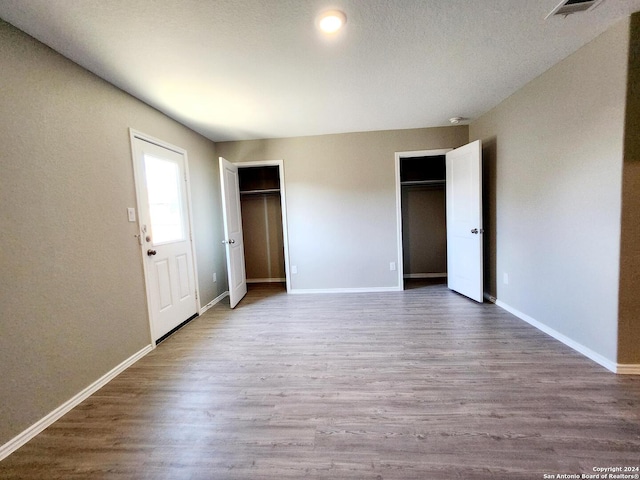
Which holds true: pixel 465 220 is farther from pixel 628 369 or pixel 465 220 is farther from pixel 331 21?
pixel 331 21

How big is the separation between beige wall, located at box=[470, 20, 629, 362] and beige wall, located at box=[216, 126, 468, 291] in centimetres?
127

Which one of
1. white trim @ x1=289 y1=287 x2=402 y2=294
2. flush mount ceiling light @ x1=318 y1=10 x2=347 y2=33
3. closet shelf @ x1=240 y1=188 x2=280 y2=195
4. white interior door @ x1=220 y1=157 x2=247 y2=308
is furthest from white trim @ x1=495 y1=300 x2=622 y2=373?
closet shelf @ x1=240 y1=188 x2=280 y2=195

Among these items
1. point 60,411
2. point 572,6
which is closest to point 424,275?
point 572,6

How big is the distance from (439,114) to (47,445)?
4.38 meters

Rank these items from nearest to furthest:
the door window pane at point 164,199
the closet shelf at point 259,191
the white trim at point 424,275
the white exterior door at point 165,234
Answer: the white exterior door at point 165,234
the door window pane at point 164,199
the closet shelf at point 259,191
the white trim at point 424,275

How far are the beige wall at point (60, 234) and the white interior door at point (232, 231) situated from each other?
1.15 metres

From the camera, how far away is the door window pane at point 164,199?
2.61 metres

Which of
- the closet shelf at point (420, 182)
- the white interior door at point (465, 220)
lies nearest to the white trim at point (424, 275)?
the white interior door at point (465, 220)

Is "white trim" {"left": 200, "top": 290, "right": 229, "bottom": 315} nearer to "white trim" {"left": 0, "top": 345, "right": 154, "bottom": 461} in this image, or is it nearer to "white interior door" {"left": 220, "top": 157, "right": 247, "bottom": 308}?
"white interior door" {"left": 220, "top": 157, "right": 247, "bottom": 308}

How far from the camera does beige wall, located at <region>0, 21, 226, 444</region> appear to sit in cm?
145

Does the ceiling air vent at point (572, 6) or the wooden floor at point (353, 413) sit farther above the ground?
the ceiling air vent at point (572, 6)

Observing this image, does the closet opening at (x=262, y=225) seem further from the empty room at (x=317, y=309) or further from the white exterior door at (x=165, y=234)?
the white exterior door at (x=165, y=234)

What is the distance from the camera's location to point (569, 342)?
2184 millimetres

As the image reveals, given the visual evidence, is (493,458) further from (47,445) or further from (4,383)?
(4,383)
